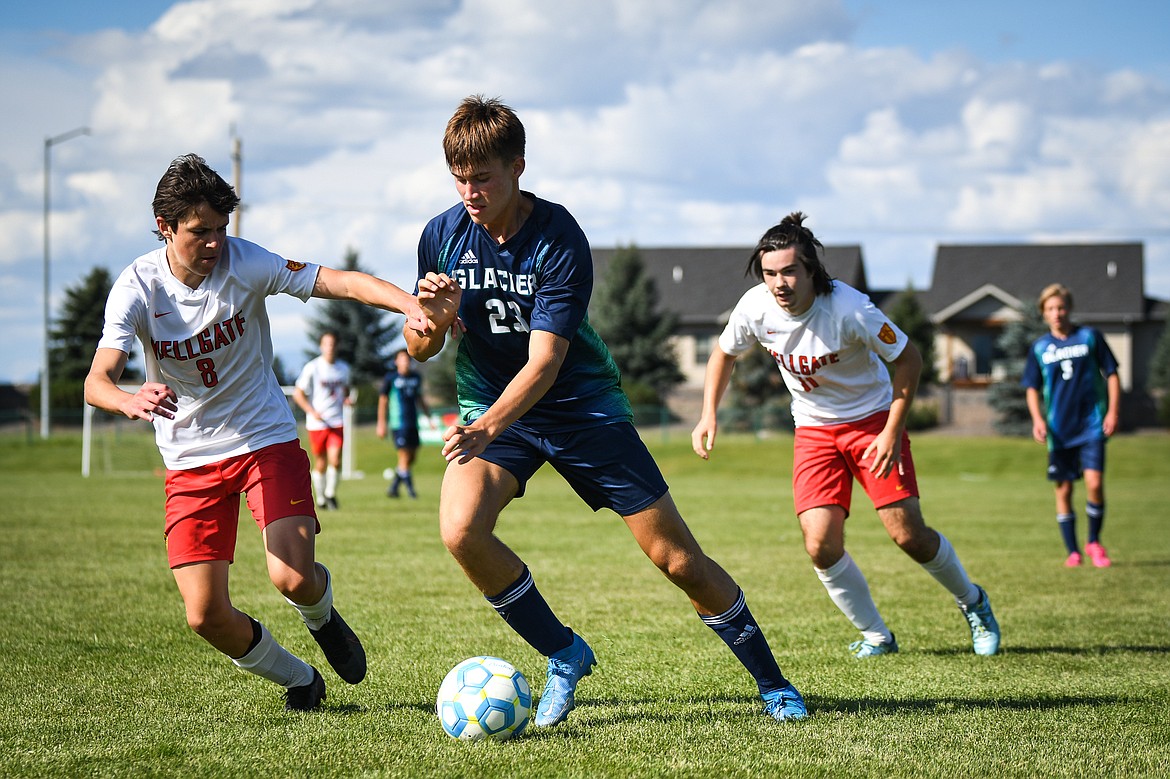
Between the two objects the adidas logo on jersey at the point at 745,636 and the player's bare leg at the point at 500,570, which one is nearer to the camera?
the player's bare leg at the point at 500,570

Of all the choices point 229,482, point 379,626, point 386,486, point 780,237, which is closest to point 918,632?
point 780,237

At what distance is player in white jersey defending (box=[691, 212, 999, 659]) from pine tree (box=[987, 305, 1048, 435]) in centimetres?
3615

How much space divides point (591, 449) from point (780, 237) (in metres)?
1.91

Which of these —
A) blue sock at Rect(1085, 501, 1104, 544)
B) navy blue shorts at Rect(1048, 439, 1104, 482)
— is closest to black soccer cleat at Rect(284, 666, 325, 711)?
navy blue shorts at Rect(1048, 439, 1104, 482)

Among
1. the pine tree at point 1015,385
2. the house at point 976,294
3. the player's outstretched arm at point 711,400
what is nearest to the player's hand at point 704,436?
the player's outstretched arm at point 711,400

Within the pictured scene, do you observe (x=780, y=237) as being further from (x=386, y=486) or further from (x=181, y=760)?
(x=386, y=486)

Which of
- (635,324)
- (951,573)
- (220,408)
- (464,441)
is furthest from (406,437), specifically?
(635,324)

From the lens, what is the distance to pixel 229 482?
16.0 ft

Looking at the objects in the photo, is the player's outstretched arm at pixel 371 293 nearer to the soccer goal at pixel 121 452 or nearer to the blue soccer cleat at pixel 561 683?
the blue soccer cleat at pixel 561 683

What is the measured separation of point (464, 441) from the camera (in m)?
4.02

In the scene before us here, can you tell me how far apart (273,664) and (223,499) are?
74 cm

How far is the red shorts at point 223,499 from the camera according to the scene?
4793 mm

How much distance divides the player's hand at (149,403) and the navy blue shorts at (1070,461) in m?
8.88

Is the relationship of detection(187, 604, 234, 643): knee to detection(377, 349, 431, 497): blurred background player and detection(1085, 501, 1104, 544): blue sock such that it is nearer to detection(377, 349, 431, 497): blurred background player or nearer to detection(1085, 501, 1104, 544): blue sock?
detection(1085, 501, 1104, 544): blue sock
